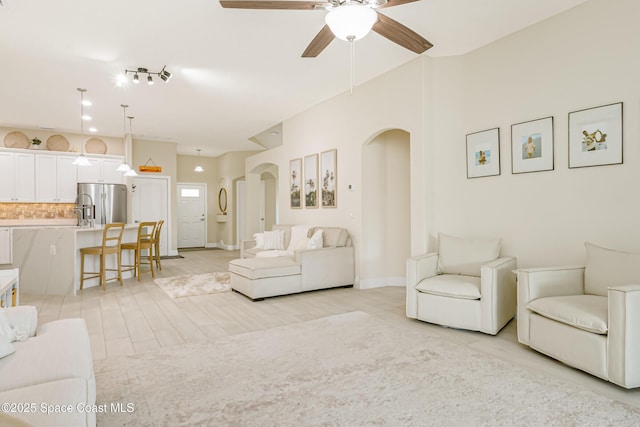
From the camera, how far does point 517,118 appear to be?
3.93 meters

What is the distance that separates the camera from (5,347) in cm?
167

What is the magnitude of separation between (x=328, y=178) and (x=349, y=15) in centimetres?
396

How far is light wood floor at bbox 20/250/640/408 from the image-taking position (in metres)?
2.89

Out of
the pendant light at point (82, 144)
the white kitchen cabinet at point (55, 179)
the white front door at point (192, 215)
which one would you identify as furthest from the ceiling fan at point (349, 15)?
the white front door at point (192, 215)

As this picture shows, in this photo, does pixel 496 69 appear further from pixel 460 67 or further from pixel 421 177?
pixel 421 177

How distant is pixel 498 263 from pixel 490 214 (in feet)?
3.17

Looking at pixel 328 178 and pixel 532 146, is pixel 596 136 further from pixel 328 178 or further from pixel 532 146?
pixel 328 178

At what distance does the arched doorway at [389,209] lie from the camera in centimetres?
554

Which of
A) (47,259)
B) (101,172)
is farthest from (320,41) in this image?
(101,172)

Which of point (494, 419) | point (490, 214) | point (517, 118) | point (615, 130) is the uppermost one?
point (517, 118)

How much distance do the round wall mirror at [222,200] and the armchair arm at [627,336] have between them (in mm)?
10386

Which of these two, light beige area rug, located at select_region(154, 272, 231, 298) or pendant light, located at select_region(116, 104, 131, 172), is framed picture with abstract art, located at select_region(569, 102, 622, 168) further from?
pendant light, located at select_region(116, 104, 131, 172)

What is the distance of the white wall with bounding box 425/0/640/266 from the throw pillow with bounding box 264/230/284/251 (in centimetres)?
298

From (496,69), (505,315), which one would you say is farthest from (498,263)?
(496,69)
